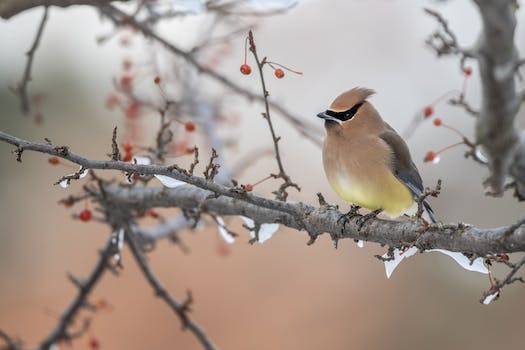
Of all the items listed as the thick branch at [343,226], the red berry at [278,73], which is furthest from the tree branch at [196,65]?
the thick branch at [343,226]

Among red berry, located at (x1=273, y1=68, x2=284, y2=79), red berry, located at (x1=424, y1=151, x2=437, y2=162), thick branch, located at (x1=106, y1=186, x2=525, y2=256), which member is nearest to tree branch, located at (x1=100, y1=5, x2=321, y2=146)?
red berry, located at (x1=273, y1=68, x2=284, y2=79)

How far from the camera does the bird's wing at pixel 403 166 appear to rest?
3082 mm

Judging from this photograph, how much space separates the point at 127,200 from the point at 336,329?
476 cm

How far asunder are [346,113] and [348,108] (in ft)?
0.07

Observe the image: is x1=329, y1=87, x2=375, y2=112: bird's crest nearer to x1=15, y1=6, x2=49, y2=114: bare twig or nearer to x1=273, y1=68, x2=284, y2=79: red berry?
x1=273, y1=68, x2=284, y2=79: red berry

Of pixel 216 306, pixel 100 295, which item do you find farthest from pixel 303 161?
pixel 100 295

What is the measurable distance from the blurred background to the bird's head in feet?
10.9

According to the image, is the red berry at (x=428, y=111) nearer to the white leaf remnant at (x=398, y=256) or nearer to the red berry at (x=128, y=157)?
the white leaf remnant at (x=398, y=256)

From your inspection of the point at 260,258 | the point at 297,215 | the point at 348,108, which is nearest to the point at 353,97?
the point at 348,108

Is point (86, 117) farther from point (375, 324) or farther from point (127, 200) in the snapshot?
point (127, 200)

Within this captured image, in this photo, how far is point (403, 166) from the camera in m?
3.15

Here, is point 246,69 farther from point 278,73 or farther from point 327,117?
point 327,117

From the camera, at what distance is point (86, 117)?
8.91 metres

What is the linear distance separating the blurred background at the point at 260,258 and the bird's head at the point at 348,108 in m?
3.32
